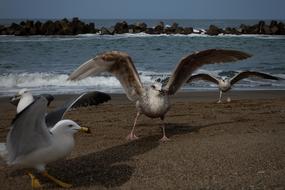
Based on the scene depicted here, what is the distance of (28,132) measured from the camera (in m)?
4.25

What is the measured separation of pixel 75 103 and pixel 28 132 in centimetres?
147

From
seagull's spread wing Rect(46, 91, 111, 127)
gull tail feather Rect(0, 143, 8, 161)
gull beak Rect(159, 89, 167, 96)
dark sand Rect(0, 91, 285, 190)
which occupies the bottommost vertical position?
dark sand Rect(0, 91, 285, 190)

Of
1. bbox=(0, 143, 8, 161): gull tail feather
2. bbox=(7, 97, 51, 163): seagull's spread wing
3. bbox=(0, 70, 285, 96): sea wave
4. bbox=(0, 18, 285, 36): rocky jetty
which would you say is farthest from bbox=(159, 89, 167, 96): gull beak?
bbox=(0, 18, 285, 36): rocky jetty

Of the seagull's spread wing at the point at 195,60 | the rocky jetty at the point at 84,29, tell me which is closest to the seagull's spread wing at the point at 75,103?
the seagull's spread wing at the point at 195,60

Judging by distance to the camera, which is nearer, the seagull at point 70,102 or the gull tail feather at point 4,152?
the gull tail feather at point 4,152

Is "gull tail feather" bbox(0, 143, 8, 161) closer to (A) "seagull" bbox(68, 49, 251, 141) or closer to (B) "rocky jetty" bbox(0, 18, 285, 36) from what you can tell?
(A) "seagull" bbox(68, 49, 251, 141)

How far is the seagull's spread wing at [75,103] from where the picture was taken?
5266 mm

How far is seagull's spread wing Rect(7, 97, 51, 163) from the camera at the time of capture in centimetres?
400

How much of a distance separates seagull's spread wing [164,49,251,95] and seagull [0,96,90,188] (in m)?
2.85

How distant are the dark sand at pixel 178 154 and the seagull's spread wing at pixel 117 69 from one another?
0.78 meters

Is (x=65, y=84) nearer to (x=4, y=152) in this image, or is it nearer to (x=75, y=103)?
(x=75, y=103)

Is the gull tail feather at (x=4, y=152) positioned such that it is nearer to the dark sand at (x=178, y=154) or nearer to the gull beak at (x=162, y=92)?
the dark sand at (x=178, y=154)

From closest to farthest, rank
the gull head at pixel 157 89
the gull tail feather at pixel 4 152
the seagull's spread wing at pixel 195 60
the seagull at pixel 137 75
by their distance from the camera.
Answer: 1. the gull tail feather at pixel 4 152
2. the gull head at pixel 157 89
3. the seagull at pixel 137 75
4. the seagull's spread wing at pixel 195 60

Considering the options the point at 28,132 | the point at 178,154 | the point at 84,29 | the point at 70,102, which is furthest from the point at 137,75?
the point at 84,29
